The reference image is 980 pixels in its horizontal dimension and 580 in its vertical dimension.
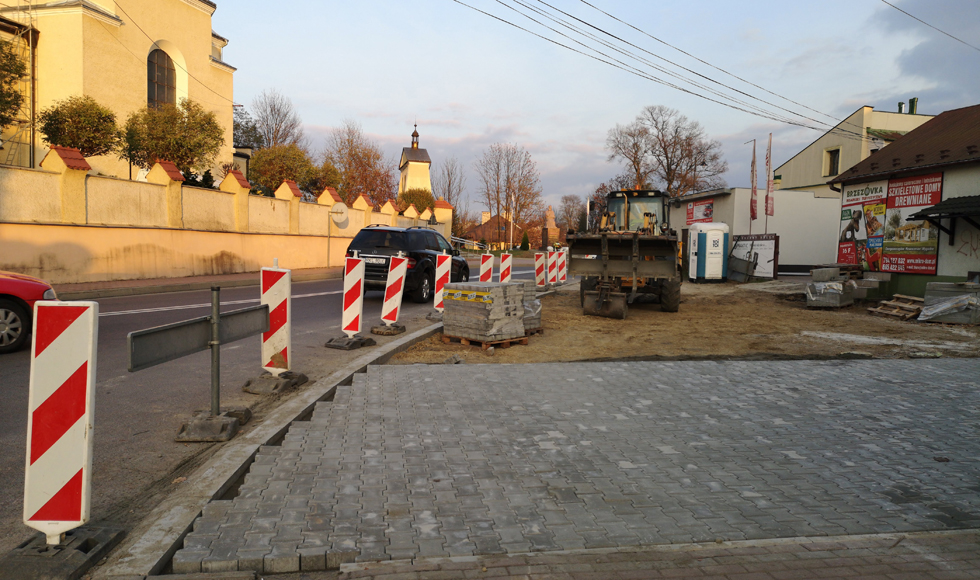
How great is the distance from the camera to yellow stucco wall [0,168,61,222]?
1508 centimetres

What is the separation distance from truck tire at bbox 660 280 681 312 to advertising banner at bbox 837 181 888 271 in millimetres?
7814

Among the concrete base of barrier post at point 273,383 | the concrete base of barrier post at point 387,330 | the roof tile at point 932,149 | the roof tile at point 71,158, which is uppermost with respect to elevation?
the roof tile at point 932,149

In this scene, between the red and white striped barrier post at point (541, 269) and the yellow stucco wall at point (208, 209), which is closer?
the yellow stucco wall at point (208, 209)

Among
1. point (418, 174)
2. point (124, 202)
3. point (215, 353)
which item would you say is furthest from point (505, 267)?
point (418, 174)

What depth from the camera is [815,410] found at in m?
5.53

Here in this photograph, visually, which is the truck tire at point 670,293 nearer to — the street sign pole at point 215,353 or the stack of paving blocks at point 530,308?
the stack of paving blocks at point 530,308

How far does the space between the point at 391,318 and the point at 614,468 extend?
20.1 feet

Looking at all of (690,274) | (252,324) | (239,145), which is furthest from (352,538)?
(239,145)

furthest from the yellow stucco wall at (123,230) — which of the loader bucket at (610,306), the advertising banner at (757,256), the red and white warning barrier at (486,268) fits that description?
the advertising banner at (757,256)

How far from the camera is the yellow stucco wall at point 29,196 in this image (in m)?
15.1

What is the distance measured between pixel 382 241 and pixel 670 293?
6965mm

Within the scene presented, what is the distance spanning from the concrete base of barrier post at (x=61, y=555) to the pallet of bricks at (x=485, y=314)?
19.8 feet

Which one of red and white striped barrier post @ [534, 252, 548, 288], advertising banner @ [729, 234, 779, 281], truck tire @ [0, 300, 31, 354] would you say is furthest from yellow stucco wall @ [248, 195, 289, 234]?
advertising banner @ [729, 234, 779, 281]

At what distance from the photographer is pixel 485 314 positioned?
859cm
